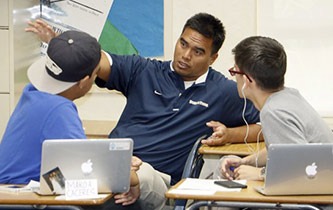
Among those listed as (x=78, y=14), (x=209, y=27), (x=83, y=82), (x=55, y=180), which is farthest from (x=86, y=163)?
(x=78, y=14)

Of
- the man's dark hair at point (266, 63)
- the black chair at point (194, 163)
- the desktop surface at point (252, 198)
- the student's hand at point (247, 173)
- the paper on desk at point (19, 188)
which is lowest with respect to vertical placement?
the black chair at point (194, 163)

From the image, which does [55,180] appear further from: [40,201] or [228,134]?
[228,134]

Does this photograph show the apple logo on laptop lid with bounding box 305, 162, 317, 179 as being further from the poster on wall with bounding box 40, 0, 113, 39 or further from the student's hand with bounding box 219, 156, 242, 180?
the poster on wall with bounding box 40, 0, 113, 39

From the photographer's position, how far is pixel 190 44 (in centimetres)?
308

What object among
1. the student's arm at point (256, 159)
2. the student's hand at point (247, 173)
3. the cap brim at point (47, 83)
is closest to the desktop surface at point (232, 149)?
the student's arm at point (256, 159)

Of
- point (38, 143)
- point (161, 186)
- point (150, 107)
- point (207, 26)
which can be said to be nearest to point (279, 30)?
point (207, 26)

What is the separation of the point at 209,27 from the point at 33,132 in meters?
1.62

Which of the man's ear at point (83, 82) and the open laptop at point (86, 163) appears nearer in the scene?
the open laptop at point (86, 163)

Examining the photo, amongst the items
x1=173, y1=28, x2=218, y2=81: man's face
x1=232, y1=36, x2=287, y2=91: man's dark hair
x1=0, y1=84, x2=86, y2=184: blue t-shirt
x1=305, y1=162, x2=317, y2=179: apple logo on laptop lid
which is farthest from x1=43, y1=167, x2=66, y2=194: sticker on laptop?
x1=173, y1=28, x2=218, y2=81: man's face

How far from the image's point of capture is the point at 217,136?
2795mm

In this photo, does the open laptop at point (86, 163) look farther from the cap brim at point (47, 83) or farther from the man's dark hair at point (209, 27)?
the man's dark hair at point (209, 27)

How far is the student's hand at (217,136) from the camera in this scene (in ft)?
9.13

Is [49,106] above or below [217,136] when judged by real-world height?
above

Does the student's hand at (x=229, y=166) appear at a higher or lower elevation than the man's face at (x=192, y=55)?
lower
